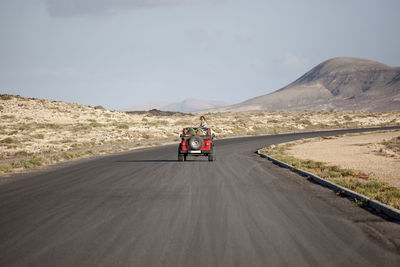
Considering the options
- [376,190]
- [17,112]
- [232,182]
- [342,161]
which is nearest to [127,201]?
[232,182]

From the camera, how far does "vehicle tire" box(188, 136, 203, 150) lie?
19.0 m

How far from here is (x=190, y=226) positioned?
694 centimetres

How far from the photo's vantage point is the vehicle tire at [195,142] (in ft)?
62.2

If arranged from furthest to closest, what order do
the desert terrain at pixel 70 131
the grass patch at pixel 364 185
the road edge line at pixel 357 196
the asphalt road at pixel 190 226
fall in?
1. the desert terrain at pixel 70 131
2. the grass patch at pixel 364 185
3. the road edge line at pixel 357 196
4. the asphalt road at pixel 190 226

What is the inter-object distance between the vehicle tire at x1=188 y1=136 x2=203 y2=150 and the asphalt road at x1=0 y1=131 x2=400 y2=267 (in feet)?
22.0

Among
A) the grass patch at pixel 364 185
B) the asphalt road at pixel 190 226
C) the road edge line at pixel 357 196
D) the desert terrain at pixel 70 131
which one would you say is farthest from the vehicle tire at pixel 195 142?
the desert terrain at pixel 70 131

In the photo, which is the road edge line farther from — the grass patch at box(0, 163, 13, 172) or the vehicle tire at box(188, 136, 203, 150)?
the grass patch at box(0, 163, 13, 172)

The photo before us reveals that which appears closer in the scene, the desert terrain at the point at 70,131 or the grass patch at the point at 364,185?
the grass patch at the point at 364,185

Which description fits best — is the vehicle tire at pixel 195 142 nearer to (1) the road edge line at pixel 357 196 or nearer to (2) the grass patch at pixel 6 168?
(1) the road edge line at pixel 357 196

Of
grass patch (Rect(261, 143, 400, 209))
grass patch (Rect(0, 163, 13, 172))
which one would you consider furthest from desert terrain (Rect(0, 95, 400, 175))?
grass patch (Rect(261, 143, 400, 209))

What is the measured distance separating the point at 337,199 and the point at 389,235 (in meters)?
3.27

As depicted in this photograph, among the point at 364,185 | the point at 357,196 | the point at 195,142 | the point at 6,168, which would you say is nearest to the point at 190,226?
the point at 357,196

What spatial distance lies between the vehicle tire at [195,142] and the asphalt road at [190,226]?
22.0ft

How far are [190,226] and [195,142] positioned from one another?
12141 mm
